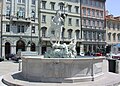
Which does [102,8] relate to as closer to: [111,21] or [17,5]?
[111,21]

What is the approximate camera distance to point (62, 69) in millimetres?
10422

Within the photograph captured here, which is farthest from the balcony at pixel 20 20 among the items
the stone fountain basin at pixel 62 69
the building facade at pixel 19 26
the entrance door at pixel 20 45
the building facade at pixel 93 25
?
the stone fountain basin at pixel 62 69

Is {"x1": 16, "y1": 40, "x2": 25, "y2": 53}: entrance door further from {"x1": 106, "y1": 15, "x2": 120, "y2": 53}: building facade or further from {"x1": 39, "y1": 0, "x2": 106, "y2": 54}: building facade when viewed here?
{"x1": 106, "y1": 15, "x2": 120, "y2": 53}: building facade

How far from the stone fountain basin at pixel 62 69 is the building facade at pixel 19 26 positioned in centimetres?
3057

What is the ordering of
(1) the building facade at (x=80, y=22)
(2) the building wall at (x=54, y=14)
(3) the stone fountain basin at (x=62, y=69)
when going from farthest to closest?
1. (1) the building facade at (x=80, y=22)
2. (2) the building wall at (x=54, y=14)
3. (3) the stone fountain basin at (x=62, y=69)

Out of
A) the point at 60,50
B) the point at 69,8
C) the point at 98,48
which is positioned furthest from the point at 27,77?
the point at 98,48

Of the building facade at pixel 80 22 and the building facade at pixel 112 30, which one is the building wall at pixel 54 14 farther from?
the building facade at pixel 112 30

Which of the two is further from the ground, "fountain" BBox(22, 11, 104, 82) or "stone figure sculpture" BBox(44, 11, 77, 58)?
"stone figure sculpture" BBox(44, 11, 77, 58)

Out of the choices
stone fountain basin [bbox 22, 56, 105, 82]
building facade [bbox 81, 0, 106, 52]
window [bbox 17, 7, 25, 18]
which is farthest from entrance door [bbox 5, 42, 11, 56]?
stone fountain basin [bbox 22, 56, 105, 82]

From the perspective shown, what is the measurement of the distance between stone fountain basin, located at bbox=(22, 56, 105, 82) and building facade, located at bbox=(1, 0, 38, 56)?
100 ft

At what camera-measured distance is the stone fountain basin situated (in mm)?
10375

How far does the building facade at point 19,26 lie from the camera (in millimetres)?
40719

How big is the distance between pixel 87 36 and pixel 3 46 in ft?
69.0

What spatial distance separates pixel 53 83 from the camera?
10.2 m
